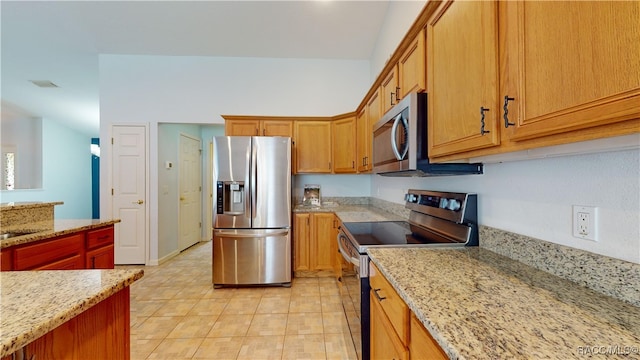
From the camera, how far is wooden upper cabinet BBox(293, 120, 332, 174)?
347 cm

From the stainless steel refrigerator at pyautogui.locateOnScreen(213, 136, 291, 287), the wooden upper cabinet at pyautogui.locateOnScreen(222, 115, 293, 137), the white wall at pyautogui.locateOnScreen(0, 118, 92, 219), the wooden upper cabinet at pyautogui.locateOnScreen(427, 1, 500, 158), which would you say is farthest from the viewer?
the white wall at pyautogui.locateOnScreen(0, 118, 92, 219)

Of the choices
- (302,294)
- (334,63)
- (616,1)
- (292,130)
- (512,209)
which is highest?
(334,63)

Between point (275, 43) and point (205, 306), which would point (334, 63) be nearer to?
point (275, 43)

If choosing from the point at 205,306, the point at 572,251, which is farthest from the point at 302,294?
the point at 572,251

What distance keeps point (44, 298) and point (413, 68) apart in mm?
1801

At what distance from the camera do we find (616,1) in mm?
528

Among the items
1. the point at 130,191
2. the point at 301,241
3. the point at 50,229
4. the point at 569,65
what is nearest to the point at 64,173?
the point at 130,191

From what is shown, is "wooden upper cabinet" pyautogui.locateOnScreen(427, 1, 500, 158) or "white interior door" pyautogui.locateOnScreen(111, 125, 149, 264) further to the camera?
"white interior door" pyautogui.locateOnScreen(111, 125, 149, 264)

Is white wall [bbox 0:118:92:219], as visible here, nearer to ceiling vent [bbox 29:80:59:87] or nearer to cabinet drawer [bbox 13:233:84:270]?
ceiling vent [bbox 29:80:59:87]

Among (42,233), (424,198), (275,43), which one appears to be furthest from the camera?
(275,43)

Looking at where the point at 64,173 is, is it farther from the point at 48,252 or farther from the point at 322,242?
the point at 322,242

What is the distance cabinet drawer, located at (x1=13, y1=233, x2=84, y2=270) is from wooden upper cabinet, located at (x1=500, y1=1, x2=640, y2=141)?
246 centimetres

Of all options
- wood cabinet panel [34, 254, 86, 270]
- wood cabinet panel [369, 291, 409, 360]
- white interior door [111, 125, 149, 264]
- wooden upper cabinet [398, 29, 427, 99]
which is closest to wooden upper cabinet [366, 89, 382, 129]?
wooden upper cabinet [398, 29, 427, 99]

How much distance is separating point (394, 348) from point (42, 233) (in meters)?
2.13
